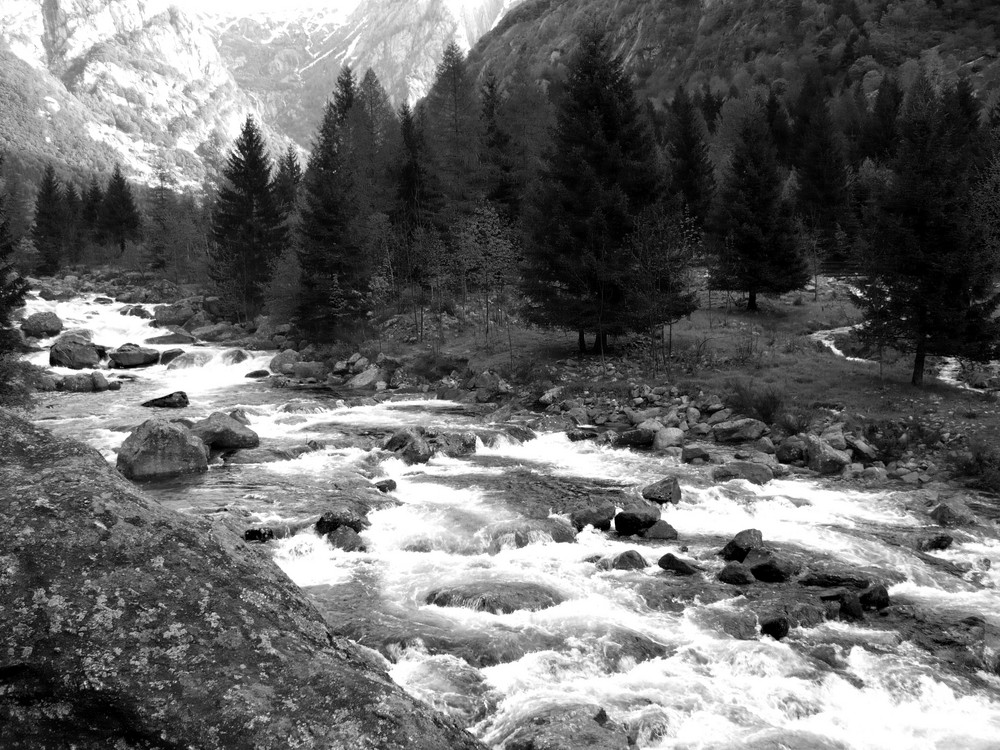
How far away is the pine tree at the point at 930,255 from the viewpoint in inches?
898

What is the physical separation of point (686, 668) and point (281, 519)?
970cm

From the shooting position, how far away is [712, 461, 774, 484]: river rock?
18953 millimetres

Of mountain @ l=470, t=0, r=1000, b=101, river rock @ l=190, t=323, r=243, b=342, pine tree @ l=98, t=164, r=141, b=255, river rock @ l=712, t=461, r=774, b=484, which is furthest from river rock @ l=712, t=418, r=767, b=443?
pine tree @ l=98, t=164, r=141, b=255

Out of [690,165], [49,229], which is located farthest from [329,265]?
[49,229]

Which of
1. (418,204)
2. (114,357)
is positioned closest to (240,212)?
(418,204)

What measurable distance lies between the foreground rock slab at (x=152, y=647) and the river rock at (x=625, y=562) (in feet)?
33.8

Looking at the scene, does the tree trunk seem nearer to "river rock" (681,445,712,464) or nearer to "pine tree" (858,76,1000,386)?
"pine tree" (858,76,1000,386)

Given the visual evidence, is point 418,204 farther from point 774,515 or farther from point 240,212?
point 774,515

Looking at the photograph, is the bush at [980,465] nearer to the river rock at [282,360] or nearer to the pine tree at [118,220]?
the river rock at [282,360]

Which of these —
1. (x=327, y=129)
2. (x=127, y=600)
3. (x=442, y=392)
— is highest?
(x=327, y=129)

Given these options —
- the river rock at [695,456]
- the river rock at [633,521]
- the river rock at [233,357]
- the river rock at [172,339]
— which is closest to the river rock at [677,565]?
the river rock at [633,521]

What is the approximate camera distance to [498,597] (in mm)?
12062

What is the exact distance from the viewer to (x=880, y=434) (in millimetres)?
21344

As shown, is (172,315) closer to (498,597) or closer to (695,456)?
(695,456)
